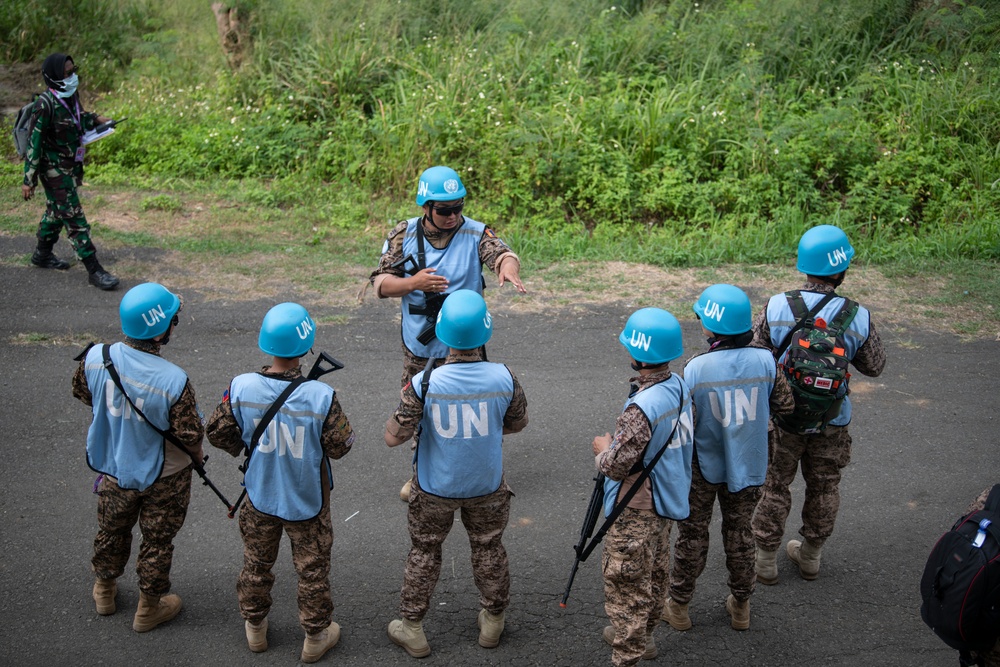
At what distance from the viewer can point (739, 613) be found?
14.4ft

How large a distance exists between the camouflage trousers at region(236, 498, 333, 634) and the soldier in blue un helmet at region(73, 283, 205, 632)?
463mm

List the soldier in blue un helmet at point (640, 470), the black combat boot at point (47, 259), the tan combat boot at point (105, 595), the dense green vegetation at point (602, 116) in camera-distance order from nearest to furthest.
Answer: the soldier in blue un helmet at point (640, 470), the tan combat boot at point (105, 595), the black combat boot at point (47, 259), the dense green vegetation at point (602, 116)

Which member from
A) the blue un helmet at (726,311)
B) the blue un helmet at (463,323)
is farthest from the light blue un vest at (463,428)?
the blue un helmet at (726,311)

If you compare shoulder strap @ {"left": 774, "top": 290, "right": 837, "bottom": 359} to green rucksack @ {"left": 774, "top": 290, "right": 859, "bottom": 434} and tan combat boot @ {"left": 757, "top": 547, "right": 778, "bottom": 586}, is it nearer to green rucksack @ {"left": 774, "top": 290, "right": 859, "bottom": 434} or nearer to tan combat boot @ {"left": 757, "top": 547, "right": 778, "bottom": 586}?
green rucksack @ {"left": 774, "top": 290, "right": 859, "bottom": 434}

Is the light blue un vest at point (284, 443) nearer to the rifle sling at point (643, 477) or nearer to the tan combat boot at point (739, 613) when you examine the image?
the rifle sling at point (643, 477)

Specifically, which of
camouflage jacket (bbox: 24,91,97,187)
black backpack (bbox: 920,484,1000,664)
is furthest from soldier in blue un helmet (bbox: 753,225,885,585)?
camouflage jacket (bbox: 24,91,97,187)

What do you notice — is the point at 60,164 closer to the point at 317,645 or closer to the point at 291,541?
the point at 291,541

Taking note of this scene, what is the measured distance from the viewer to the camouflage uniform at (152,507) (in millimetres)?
4160

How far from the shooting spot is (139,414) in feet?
13.3

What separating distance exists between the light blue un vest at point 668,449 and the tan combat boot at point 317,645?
1.47 metres

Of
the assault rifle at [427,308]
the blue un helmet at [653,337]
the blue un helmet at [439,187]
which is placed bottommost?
the assault rifle at [427,308]

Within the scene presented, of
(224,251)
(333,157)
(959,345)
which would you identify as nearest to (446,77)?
(333,157)

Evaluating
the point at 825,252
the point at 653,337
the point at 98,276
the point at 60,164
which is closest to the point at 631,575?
the point at 653,337

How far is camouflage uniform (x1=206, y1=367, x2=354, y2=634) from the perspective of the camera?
393cm
